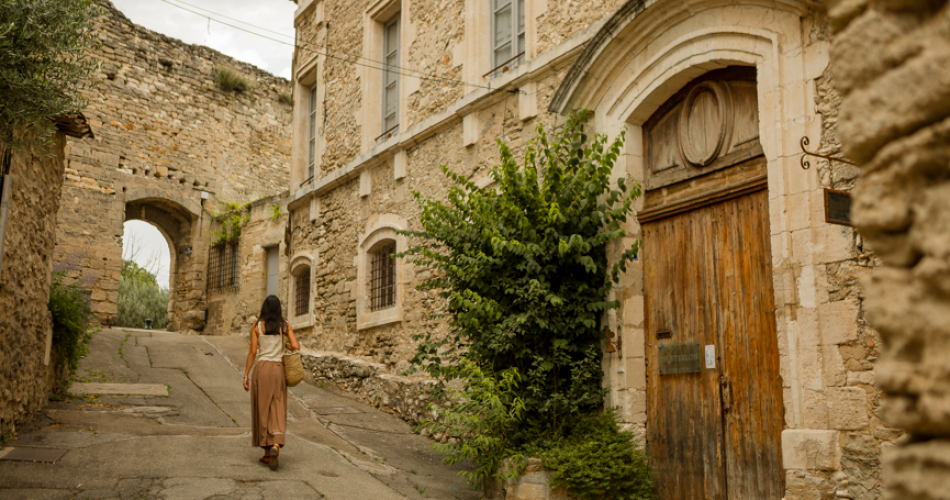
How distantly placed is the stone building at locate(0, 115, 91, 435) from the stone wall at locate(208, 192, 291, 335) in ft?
21.5

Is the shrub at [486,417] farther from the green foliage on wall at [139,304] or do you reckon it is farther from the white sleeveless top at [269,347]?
the green foliage on wall at [139,304]

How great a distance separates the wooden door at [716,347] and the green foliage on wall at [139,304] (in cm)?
1789

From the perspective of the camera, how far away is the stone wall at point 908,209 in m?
1.43

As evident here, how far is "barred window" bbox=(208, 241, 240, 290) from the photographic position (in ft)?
51.3

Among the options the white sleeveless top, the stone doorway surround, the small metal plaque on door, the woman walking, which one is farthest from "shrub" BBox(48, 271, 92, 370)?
the small metal plaque on door

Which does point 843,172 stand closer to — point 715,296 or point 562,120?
point 715,296

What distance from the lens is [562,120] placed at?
659 centimetres

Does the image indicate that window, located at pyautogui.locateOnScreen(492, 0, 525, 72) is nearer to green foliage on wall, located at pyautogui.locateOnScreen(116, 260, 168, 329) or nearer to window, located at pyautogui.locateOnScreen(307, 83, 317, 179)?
window, located at pyautogui.locateOnScreen(307, 83, 317, 179)

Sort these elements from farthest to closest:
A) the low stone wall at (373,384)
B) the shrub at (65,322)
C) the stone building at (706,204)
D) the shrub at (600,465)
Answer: the low stone wall at (373,384), the shrub at (65,322), the shrub at (600,465), the stone building at (706,204)

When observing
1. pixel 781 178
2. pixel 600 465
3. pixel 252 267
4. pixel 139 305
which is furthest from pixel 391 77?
pixel 139 305

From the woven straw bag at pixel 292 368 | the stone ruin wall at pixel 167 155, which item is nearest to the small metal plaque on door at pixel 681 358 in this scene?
the woven straw bag at pixel 292 368

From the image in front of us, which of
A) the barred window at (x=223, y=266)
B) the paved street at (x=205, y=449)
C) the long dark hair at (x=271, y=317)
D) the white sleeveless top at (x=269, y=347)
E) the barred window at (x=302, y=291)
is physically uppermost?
the barred window at (x=223, y=266)

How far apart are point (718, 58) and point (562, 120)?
1663 millimetres

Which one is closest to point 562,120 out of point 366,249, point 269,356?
point 269,356
